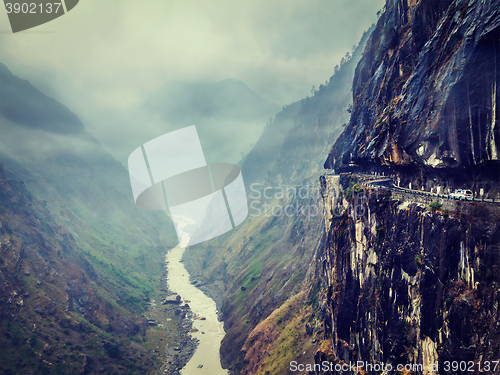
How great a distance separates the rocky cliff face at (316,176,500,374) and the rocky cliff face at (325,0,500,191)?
404 cm

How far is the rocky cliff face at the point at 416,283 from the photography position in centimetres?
1561

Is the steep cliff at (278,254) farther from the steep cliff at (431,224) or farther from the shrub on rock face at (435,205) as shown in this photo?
the shrub on rock face at (435,205)

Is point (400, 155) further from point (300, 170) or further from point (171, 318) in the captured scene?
point (300, 170)

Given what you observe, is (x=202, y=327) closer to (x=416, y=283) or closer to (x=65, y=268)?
(x=65, y=268)

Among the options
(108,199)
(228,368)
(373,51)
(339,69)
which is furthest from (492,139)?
(108,199)

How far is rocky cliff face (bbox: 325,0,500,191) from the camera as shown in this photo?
17625 mm

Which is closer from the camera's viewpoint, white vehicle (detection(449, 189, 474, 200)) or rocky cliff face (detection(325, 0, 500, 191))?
rocky cliff face (detection(325, 0, 500, 191))

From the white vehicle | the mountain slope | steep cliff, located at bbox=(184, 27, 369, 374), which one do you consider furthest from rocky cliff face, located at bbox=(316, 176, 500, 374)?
the mountain slope

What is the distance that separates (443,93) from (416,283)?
1520 cm

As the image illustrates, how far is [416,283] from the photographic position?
20.1m

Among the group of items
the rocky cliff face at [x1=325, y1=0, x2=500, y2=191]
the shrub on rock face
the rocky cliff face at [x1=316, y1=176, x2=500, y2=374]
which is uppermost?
the rocky cliff face at [x1=325, y1=0, x2=500, y2=191]

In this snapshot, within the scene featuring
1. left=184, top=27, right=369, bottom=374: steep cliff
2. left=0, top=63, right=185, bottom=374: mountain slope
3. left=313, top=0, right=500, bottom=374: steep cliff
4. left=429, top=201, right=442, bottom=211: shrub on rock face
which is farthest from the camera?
left=184, top=27, right=369, bottom=374: steep cliff

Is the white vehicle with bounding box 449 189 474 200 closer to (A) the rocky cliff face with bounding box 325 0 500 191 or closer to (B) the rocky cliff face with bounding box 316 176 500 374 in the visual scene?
(A) the rocky cliff face with bounding box 325 0 500 191

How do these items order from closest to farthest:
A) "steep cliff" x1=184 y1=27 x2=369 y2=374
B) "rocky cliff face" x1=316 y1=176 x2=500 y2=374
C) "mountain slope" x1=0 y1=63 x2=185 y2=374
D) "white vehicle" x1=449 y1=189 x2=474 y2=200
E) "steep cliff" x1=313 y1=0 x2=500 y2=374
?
1. "rocky cliff face" x1=316 y1=176 x2=500 y2=374
2. "steep cliff" x1=313 y1=0 x2=500 y2=374
3. "white vehicle" x1=449 y1=189 x2=474 y2=200
4. "mountain slope" x1=0 y1=63 x2=185 y2=374
5. "steep cliff" x1=184 y1=27 x2=369 y2=374
